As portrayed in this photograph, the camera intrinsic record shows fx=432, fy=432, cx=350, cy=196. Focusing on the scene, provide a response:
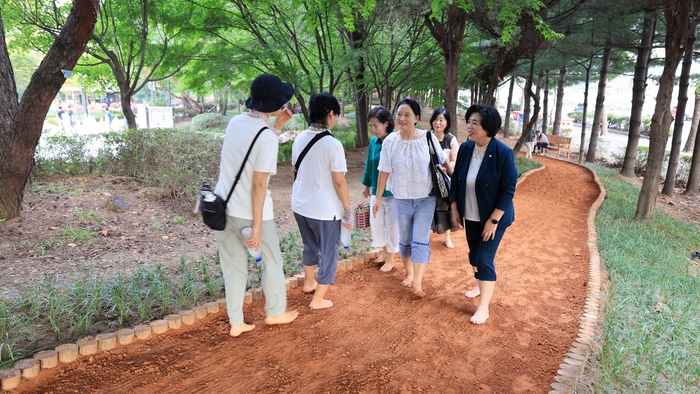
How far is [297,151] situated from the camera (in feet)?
10.8

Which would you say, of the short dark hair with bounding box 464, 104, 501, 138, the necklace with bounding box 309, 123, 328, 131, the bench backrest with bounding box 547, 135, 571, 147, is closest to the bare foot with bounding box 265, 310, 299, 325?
the necklace with bounding box 309, 123, 328, 131

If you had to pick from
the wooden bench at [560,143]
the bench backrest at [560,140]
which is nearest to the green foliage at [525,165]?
the wooden bench at [560,143]

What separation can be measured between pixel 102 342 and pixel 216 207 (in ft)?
3.98

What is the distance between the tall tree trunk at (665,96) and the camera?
688cm

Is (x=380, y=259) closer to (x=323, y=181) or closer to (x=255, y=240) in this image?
Result: (x=323, y=181)

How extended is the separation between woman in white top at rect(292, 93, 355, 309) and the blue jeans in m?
0.66

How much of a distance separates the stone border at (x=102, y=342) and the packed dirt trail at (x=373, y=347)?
5 centimetres

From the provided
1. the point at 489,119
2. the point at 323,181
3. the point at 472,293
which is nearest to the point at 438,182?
the point at 489,119

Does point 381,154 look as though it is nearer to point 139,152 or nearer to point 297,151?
point 297,151

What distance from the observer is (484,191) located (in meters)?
3.20

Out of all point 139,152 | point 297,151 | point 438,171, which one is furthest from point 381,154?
point 139,152

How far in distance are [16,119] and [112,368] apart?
415 centimetres

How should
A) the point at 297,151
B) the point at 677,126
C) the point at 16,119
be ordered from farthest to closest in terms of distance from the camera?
1. the point at 677,126
2. the point at 16,119
3. the point at 297,151

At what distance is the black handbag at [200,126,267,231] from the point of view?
266 cm
